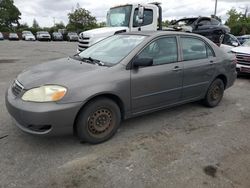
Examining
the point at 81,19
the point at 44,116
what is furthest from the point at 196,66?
the point at 81,19

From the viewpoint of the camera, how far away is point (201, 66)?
495 centimetres

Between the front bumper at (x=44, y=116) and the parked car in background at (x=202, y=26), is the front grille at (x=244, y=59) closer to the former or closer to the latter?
the parked car in background at (x=202, y=26)

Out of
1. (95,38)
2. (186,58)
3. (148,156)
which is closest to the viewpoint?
(148,156)

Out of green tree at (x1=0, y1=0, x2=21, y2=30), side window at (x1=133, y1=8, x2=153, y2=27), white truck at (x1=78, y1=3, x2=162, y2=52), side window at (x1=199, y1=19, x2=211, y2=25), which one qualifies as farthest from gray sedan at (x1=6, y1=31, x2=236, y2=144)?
green tree at (x1=0, y1=0, x2=21, y2=30)

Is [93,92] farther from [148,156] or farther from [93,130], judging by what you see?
[148,156]

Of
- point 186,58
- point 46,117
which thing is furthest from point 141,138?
point 186,58

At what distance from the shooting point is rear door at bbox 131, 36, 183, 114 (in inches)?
159

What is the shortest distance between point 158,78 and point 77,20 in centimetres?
6200

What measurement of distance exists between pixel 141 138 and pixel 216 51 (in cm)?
269

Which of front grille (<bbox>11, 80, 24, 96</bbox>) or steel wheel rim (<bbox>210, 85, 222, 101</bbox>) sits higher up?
front grille (<bbox>11, 80, 24, 96</bbox>)

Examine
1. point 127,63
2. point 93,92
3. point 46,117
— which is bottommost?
point 46,117

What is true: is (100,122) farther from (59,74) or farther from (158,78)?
(158,78)

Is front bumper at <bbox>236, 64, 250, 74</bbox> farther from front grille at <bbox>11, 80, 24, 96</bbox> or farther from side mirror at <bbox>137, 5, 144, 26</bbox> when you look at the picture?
front grille at <bbox>11, 80, 24, 96</bbox>

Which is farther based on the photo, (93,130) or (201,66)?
(201,66)
